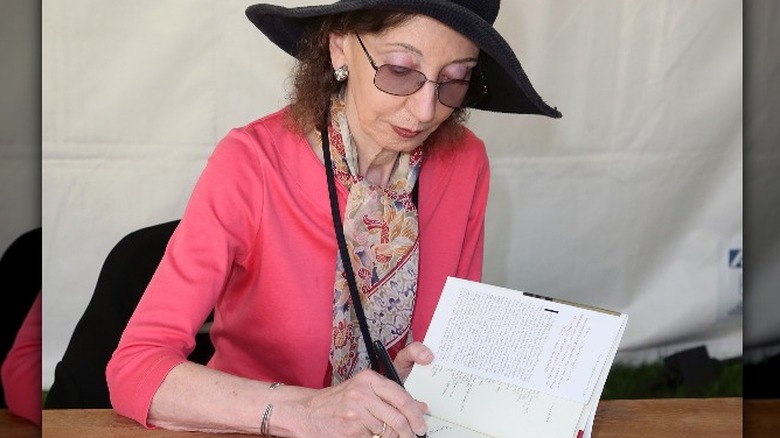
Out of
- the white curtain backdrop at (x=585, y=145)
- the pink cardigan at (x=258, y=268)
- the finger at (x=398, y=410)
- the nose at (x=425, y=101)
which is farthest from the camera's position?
the white curtain backdrop at (x=585, y=145)

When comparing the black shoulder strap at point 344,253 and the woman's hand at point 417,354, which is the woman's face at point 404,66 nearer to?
the black shoulder strap at point 344,253

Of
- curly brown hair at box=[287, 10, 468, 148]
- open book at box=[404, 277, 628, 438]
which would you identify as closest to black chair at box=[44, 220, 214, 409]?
curly brown hair at box=[287, 10, 468, 148]

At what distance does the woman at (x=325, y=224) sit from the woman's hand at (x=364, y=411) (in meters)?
0.03

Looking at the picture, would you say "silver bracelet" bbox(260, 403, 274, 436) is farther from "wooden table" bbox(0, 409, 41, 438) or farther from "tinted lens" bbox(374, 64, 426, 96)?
"tinted lens" bbox(374, 64, 426, 96)

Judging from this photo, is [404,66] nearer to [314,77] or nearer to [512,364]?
[314,77]

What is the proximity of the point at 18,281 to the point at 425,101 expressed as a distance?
80cm

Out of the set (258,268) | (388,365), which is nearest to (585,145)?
(258,268)

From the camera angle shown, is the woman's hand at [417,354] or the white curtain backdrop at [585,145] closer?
the woman's hand at [417,354]

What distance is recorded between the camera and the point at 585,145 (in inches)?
110

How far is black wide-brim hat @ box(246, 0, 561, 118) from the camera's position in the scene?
6.43 feet

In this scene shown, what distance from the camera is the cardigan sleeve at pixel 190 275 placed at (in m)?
1.89

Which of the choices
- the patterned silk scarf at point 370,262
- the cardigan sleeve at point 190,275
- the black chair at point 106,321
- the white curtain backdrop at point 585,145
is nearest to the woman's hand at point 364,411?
the cardigan sleeve at point 190,275

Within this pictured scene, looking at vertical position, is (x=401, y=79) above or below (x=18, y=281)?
above

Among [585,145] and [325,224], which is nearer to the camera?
[325,224]
